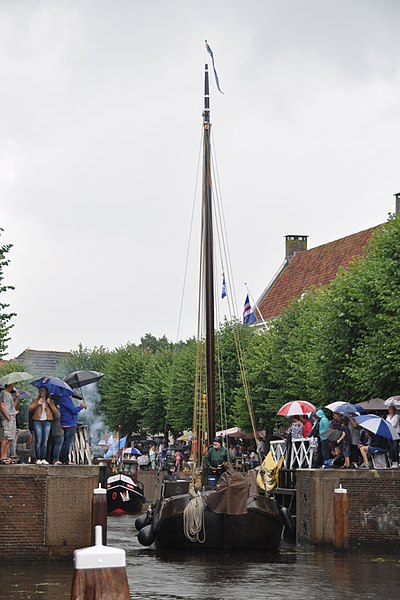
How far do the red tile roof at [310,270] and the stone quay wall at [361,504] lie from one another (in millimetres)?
41802

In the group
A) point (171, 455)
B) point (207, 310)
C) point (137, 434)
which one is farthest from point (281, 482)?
point (137, 434)

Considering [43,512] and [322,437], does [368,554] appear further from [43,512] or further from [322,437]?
Answer: [43,512]

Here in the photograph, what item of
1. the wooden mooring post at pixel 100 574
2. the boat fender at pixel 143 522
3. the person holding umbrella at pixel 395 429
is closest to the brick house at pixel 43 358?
the boat fender at pixel 143 522

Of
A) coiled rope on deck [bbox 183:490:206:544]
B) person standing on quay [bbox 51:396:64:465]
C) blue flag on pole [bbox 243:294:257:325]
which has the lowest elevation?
coiled rope on deck [bbox 183:490:206:544]

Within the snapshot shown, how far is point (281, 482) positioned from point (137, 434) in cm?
5814

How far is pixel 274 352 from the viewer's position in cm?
5041

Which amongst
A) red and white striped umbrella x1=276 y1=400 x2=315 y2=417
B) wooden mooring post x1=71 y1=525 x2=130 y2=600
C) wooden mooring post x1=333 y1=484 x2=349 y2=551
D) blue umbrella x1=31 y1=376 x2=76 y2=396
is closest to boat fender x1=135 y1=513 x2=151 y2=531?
red and white striped umbrella x1=276 y1=400 x2=315 y2=417

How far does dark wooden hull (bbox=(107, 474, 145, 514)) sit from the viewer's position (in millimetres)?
42000

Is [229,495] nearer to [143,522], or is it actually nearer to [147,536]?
[147,536]

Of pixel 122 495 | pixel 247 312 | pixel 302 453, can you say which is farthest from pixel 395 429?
pixel 247 312

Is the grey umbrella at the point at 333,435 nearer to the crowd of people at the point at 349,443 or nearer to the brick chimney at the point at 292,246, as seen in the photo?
the crowd of people at the point at 349,443

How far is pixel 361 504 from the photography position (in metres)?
23.1

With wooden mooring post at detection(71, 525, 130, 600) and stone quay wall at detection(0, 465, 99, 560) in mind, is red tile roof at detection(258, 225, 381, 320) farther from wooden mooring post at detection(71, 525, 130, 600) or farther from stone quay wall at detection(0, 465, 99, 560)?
wooden mooring post at detection(71, 525, 130, 600)

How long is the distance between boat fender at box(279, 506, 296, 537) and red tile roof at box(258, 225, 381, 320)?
39645 mm
